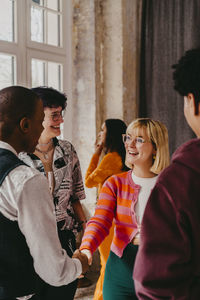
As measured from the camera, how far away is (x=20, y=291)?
4.07 feet

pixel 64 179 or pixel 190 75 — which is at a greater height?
pixel 190 75

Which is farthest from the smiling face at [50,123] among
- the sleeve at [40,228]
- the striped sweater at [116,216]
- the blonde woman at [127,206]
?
the sleeve at [40,228]

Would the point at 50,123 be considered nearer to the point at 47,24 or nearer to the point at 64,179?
the point at 64,179

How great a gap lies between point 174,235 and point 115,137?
2694 mm

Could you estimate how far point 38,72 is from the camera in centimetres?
405

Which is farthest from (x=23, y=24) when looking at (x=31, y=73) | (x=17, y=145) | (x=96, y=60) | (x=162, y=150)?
(x=17, y=145)

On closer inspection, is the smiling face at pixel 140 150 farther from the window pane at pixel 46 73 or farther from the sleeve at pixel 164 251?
the window pane at pixel 46 73

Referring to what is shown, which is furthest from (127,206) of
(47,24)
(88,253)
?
(47,24)

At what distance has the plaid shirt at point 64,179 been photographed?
7.86 feet

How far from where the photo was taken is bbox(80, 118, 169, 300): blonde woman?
1849 mm

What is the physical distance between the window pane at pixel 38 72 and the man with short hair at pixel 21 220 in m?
2.73

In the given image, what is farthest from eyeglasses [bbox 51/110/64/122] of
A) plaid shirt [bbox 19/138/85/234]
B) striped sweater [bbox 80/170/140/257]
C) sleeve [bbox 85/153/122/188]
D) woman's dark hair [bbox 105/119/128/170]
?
woman's dark hair [bbox 105/119/128/170]

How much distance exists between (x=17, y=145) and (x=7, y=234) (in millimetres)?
327

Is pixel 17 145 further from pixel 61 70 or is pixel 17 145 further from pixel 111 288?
pixel 61 70
